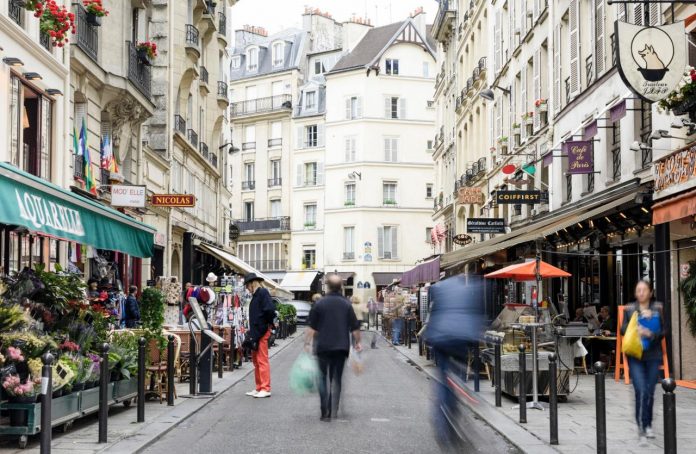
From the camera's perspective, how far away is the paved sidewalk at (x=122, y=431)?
9203 mm

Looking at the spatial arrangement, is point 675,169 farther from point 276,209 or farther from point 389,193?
point 276,209

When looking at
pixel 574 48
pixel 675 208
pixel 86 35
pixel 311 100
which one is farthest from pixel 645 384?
pixel 311 100

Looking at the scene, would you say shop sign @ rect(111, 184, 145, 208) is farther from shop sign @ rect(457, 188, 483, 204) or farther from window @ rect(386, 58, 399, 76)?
window @ rect(386, 58, 399, 76)

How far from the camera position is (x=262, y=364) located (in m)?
14.5

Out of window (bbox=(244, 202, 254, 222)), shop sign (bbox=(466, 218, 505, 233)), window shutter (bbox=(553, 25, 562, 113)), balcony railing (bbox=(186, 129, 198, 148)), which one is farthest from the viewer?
window (bbox=(244, 202, 254, 222))

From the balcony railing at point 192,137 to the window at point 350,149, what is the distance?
29.7 metres

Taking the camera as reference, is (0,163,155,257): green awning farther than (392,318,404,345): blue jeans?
No

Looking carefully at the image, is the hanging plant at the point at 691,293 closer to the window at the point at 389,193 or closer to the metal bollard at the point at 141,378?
the metal bollard at the point at 141,378

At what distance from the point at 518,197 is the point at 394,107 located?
42.8 metres

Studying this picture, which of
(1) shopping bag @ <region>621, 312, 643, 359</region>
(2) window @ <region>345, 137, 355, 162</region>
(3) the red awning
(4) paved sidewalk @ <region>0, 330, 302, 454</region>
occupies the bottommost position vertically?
(4) paved sidewalk @ <region>0, 330, 302, 454</region>

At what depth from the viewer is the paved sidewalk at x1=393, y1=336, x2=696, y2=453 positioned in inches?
387

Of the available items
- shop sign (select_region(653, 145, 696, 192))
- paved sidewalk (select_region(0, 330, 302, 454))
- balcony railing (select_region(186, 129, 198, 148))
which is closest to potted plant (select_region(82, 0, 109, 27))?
paved sidewalk (select_region(0, 330, 302, 454))

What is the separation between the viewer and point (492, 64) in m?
36.4

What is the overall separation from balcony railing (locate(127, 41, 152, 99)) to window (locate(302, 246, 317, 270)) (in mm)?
42700
